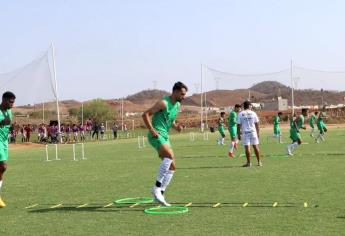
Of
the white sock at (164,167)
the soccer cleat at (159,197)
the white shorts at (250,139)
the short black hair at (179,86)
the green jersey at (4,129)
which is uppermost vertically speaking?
the short black hair at (179,86)

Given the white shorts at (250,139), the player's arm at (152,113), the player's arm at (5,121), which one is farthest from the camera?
the white shorts at (250,139)

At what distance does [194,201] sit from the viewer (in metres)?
10.6

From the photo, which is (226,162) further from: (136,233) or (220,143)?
(220,143)

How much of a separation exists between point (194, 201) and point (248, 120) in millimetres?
7999

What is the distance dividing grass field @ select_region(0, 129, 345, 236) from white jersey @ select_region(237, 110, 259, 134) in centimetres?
128

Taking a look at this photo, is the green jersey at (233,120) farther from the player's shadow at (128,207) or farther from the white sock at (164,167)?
the white sock at (164,167)

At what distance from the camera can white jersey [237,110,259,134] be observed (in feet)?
59.3

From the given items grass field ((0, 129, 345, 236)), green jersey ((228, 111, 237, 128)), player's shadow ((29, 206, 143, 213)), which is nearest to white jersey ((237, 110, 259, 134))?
grass field ((0, 129, 345, 236))

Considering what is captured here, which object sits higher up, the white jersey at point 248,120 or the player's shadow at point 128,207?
the white jersey at point 248,120

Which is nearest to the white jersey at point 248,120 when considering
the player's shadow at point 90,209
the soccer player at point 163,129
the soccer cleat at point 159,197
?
the soccer player at point 163,129

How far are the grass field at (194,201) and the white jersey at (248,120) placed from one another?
128cm

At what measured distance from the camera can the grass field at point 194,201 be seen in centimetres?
810

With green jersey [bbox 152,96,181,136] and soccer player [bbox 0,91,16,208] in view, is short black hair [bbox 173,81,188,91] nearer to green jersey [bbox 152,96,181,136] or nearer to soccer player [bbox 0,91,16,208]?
green jersey [bbox 152,96,181,136]

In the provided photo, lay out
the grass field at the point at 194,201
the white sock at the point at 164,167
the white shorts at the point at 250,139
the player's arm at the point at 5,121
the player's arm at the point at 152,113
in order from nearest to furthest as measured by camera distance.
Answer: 1. the grass field at the point at 194,201
2. the player's arm at the point at 152,113
3. the white sock at the point at 164,167
4. the player's arm at the point at 5,121
5. the white shorts at the point at 250,139
